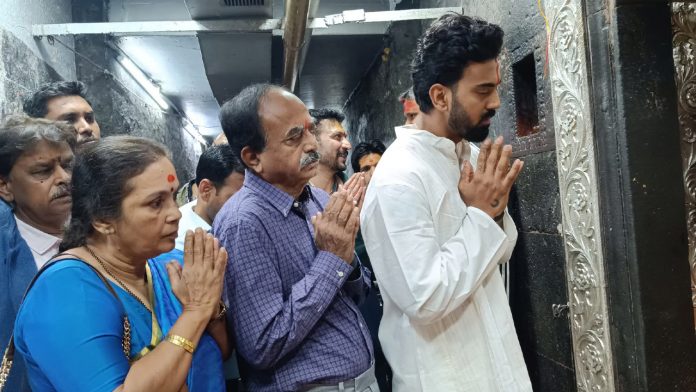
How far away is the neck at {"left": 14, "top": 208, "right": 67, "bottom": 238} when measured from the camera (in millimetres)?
1897

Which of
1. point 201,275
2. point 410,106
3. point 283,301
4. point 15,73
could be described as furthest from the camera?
point 15,73

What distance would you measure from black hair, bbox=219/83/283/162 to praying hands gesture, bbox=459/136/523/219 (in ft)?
2.40

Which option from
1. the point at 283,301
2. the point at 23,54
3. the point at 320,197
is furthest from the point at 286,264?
the point at 23,54

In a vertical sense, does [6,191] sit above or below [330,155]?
below

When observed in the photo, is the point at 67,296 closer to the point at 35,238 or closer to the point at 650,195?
the point at 35,238

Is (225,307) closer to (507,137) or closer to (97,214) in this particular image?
(97,214)

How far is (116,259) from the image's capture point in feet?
Result: 4.65

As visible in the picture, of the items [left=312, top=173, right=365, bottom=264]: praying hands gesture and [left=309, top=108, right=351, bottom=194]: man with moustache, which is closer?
[left=312, top=173, right=365, bottom=264]: praying hands gesture

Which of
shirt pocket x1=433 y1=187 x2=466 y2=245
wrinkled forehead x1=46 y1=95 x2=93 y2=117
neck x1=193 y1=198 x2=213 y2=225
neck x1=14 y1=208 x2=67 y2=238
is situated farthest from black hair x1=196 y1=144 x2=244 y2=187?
shirt pocket x1=433 y1=187 x2=466 y2=245

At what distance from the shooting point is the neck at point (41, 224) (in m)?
1.90

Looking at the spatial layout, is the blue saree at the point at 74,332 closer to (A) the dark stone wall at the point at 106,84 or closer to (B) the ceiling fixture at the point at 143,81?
(A) the dark stone wall at the point at 106,84

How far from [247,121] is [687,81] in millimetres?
1692

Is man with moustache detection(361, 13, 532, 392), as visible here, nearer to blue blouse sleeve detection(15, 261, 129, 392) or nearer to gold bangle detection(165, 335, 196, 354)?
gold bangle detection(165, 335, 196, 354)

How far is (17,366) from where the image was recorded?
1.65 meters
